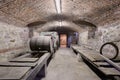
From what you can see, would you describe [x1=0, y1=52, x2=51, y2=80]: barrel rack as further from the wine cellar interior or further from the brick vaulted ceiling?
the brick vaulted ceiling

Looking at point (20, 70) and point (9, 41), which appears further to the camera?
point (9, 41)

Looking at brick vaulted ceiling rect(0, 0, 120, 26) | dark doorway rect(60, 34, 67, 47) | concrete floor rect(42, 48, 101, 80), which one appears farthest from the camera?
dark doorway rect(60, 34, 67, 47)

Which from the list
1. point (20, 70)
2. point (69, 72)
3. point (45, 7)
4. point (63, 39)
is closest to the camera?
point (20, 70)

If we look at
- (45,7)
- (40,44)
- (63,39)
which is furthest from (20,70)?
(63,39)

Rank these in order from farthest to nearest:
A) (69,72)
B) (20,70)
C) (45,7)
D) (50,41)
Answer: (50,41) < (45,7) < (69,72) < (20,70)

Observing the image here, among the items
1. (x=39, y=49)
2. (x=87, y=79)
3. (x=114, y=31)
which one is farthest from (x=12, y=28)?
(x=114, y=31)

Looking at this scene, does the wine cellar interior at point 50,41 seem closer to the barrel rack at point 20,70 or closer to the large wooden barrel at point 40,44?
the large wooden barrel at point 40,44

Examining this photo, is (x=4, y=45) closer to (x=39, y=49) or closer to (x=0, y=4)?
(x=39, y=49)

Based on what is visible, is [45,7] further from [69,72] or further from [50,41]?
[69,72]

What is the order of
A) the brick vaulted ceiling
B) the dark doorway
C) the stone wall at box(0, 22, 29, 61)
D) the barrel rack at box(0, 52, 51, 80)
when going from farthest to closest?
1. the dark doorway
2. the stone wall at box(0, 22, 29, 61)
3. the brick vaulted ceiling
4. the barrel rack at box(0, 52, 51, 80)

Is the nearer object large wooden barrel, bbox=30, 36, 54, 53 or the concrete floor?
the concrete floor

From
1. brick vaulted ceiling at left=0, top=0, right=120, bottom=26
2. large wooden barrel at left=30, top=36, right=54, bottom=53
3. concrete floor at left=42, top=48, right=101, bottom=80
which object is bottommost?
concrete floor at left=42, top=48, right=101, bottom=80

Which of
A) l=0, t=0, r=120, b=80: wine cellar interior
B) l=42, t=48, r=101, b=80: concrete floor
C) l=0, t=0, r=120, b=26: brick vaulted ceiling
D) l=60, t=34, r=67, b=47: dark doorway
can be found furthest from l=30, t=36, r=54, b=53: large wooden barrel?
l=60, t=34, r=67, b=47: dark doorway

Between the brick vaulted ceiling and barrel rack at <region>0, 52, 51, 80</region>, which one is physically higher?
the brick vaulted ceiling
